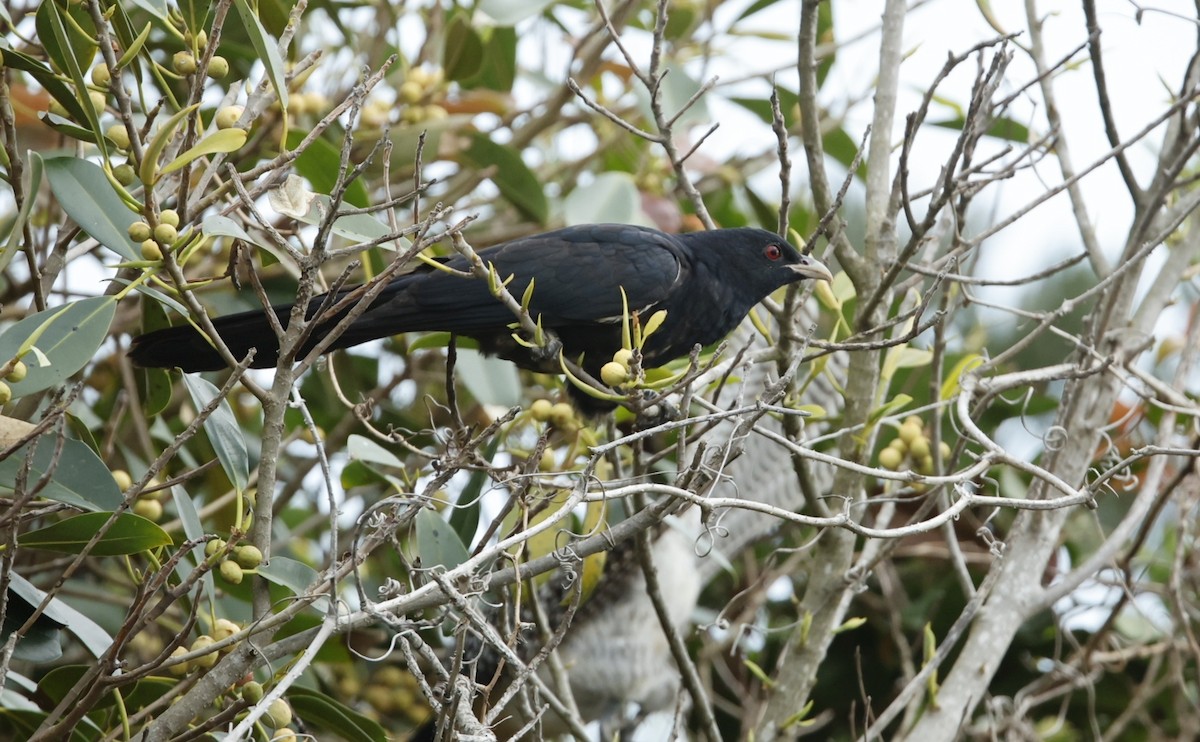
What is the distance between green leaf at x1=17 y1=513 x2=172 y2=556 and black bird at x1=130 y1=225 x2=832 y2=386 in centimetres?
84

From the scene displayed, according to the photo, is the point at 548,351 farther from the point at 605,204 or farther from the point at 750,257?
the point at 750,257

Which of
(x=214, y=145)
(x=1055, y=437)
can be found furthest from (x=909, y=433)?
(x=214, y=145)

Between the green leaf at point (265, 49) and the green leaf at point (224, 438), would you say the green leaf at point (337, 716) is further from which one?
the green leaf at point (265, 49)

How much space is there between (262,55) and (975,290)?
3.20 m

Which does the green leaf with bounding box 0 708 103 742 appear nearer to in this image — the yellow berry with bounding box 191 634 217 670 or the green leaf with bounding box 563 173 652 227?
the yellow berry with bounding box 191 634 217 670

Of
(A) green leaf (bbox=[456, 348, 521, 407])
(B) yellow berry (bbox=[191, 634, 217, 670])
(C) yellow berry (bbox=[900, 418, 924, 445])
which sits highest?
(A) green leaf (bbox=[456, 348, 521, 407])

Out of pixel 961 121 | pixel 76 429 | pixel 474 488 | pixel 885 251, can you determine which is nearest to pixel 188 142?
→ pixel 76 429

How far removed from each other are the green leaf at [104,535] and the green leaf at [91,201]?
451 millimetres

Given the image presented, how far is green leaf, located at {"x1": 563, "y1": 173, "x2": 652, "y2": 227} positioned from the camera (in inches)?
150

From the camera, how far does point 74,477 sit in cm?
232

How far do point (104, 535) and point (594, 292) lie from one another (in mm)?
1651

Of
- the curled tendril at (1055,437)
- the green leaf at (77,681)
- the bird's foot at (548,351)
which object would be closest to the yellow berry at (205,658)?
the green leaf at (77,681)

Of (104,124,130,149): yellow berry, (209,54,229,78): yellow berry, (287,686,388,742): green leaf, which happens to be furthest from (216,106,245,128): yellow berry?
(287,686,388,742): green leaf

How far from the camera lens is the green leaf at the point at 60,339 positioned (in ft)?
7.26
